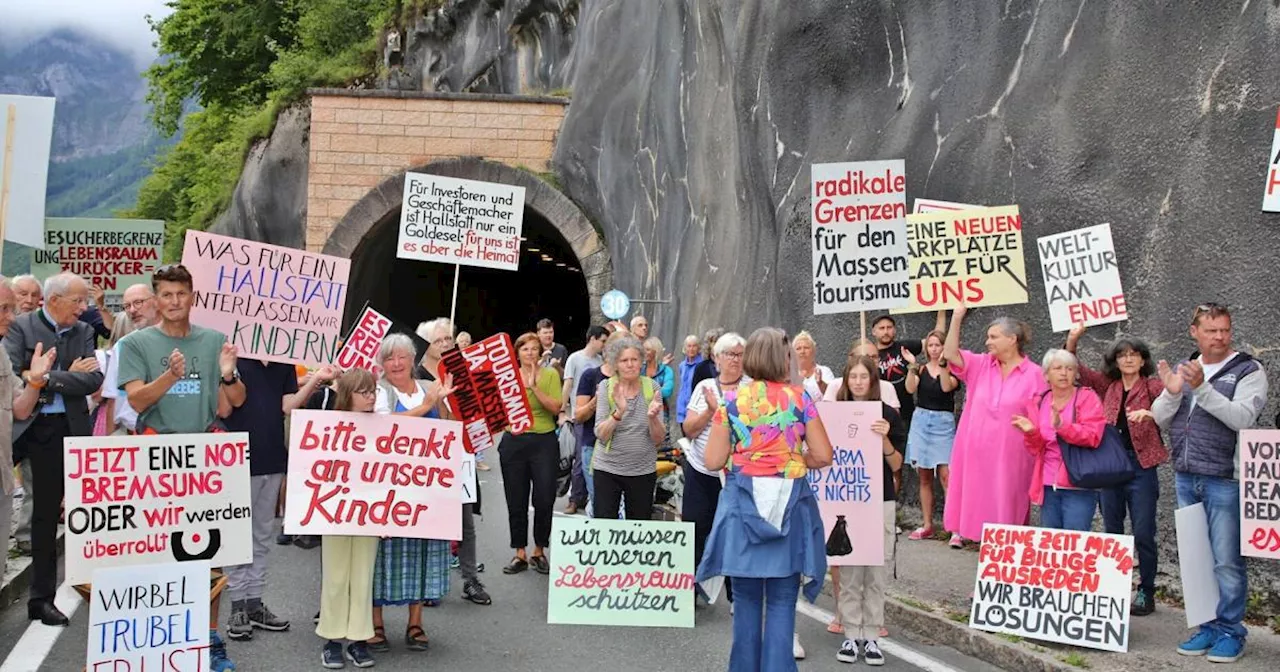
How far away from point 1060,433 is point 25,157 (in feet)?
22.8

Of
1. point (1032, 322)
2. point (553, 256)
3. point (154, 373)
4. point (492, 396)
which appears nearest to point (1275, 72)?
point (1032, 322)

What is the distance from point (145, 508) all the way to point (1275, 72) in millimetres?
7164

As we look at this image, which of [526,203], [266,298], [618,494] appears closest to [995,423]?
[618,494]

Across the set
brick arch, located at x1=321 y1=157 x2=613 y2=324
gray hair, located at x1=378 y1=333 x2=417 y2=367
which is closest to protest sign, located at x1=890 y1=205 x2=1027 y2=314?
gray hair, located at x1=378 y1=333 x2=417 y2=367

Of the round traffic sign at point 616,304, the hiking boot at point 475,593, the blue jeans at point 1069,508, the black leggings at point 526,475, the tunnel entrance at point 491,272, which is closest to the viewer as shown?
the blue jeans at point 1069,508

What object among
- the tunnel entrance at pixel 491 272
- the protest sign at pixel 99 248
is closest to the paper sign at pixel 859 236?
the protest sign at pixel 99 248

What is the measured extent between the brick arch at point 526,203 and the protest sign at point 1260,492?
2007 cm

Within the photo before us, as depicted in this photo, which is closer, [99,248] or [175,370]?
[175,370]

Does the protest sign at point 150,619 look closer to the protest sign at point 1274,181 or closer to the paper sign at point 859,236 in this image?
the paper sign at point 859,236

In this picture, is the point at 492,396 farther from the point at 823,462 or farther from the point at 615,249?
the point at 615,249

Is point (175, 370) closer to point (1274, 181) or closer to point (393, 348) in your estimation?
point (393, 348)

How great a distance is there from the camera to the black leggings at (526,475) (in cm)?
1099

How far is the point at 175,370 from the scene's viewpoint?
7.00 meters

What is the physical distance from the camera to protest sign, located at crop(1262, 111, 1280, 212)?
8.89 meters
